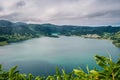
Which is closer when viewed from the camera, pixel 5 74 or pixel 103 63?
pixel 103 63

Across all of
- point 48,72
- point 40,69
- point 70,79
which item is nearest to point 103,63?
point 70,79

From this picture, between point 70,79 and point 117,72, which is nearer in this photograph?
point 117,72

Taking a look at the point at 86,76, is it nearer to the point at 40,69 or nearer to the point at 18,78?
the point at 18,78

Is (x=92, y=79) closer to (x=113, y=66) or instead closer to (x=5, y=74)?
(x=113, y=66)

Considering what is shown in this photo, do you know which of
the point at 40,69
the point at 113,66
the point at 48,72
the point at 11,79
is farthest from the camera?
the point at 40,69

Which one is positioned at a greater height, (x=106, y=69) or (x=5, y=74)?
(x=106, y=69)

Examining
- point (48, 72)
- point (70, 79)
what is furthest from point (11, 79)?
point (48, 72)

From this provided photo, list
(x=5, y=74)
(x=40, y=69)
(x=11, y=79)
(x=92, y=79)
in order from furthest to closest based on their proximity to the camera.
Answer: (x=40, y=69) < (x=5, y=74) < (x=11, y=79) < (x=92, y=79)

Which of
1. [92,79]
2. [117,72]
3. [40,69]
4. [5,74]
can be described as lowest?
[40,69]

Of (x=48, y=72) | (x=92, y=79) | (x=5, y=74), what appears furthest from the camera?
(x=48, y=72)
